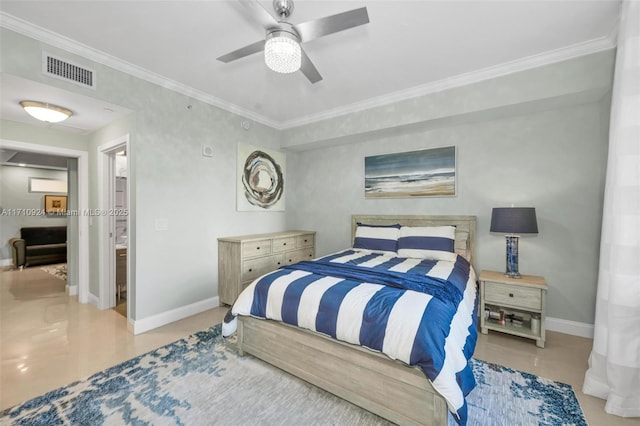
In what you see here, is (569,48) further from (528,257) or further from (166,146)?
→ (166,146)

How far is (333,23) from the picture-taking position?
1553mm

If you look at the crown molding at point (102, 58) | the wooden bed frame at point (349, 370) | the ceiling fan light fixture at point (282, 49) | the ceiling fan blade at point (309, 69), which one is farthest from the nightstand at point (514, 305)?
the crown molding at point (102, 58)

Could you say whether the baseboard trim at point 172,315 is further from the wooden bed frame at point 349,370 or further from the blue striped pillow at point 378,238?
the blue striped pillow at point 378,238

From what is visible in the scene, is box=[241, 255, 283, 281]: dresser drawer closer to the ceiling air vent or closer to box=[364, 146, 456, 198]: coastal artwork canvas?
box=[364, 146, 456, 198]: coastal artwork canvas

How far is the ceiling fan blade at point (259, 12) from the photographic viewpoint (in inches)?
56.0

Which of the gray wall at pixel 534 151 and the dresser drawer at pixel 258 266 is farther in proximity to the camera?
the dresser drawer at pixel 258 266

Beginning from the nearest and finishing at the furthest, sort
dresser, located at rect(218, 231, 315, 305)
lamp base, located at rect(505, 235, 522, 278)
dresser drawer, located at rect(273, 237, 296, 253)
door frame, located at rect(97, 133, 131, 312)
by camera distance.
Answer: lamp base, located at rect(505, 235, 522, 278), dresser, located at rect(218, 231, 315, 305), door frame, located at rect(97, 133, 131, 312), dresser drawer, located at rect(273, 237, 296, 253)

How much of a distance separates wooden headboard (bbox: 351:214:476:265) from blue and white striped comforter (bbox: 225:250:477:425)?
2.46ft

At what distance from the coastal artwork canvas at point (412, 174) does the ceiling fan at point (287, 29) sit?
2.24 meters

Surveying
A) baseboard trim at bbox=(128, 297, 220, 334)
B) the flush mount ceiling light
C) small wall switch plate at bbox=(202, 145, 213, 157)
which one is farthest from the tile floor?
the flush mount ceiling light

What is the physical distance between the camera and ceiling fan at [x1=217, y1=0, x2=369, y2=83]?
1.49 m

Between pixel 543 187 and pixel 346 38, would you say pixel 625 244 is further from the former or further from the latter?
pixel 346 38

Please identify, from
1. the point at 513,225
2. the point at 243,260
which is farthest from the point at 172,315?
the point at 513,225

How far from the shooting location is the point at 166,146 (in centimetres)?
296
